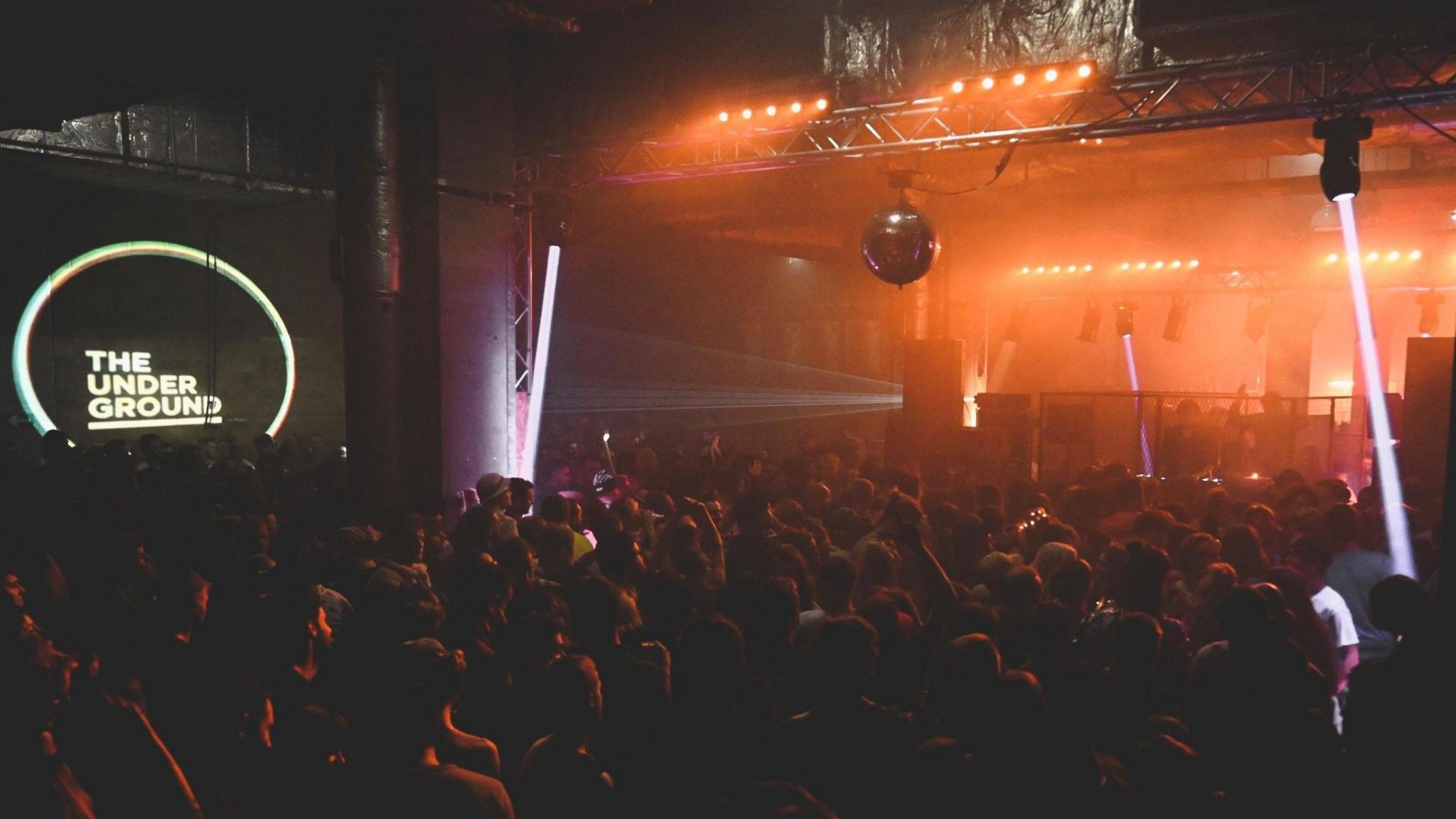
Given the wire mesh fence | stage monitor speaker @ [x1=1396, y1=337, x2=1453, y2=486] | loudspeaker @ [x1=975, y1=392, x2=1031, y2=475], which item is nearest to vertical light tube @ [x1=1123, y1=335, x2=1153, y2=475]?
the wire mesh fence

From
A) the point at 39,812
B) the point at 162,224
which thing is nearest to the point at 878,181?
the point at 162,224

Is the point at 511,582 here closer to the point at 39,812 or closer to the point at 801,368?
the point at 39,812

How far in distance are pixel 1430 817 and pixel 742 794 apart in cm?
179

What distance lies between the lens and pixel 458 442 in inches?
289

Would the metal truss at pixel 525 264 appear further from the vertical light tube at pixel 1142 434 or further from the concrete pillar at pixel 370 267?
the vertical light tube at pixel 1142 434

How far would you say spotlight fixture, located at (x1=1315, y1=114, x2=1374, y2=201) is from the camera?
604cm

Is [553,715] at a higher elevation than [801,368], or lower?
lower

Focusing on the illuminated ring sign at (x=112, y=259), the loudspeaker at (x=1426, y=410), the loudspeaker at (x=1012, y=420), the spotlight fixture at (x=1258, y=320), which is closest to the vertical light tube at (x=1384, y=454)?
the loudspeaker at (x=1426, y=410)

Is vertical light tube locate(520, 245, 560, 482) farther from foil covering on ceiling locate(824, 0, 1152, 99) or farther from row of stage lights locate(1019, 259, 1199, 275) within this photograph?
row of stage lights locate(1019, 259, 1199, 275)

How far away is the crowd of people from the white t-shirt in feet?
0.06

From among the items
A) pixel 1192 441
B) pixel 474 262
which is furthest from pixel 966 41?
pixel 1192 441

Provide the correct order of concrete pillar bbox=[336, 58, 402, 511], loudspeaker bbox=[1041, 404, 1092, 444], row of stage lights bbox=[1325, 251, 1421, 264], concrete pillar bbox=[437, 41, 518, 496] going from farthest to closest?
1. row of stage lights bbox=[1325, 251, 1421, 264]
2. loudspeaker bbox=[1041, 404, 1092, 444]
3. concrete pillar bbox=[437, 41, 518, 496]
4. concrete pillar bbox=[336, 58, 402, 511]

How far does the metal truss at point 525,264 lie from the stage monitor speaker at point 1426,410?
7.10 meters

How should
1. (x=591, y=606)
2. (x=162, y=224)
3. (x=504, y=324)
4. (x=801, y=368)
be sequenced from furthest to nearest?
1. (x=801, y=368)
2. (x=162, y=224)
3. (x=504, y=324)
4. (x=591, y=606)
